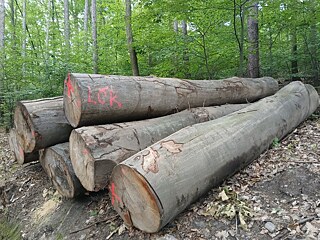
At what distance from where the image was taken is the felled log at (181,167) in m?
2.05

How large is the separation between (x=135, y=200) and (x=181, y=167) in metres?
0.50

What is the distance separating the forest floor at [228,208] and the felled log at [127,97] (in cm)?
101

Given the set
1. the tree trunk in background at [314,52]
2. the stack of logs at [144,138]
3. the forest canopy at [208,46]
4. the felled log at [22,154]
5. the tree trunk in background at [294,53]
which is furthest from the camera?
the tree trunk in background at [294,53]

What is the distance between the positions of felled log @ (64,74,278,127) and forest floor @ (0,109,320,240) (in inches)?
39.8

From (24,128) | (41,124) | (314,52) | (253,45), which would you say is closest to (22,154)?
(24,128)

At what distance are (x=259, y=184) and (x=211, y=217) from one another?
716 mm

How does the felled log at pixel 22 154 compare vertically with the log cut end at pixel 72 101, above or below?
below

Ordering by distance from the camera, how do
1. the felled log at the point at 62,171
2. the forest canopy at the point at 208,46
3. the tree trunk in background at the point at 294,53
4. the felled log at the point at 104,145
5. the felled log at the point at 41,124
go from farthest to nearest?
the tree trunk in background at the point at 294,53
the forest canopy at the point at 208,46
the felled log at the point at 41,124
the felled log at the point at 62,171
the felled log at the point at 104,145

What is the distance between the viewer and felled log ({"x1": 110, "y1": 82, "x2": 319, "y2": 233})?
2.05 meters

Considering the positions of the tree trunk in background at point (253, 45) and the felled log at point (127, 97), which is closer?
the felled log at point (127, 97)

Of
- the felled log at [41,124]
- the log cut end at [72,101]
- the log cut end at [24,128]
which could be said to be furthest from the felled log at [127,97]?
the log cut end at [24,128]

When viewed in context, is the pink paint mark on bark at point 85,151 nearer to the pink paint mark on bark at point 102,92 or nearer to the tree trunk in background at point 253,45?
the pink paint mark on bark at point 102,92

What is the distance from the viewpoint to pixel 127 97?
3.08 m

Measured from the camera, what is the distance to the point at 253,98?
524cm
